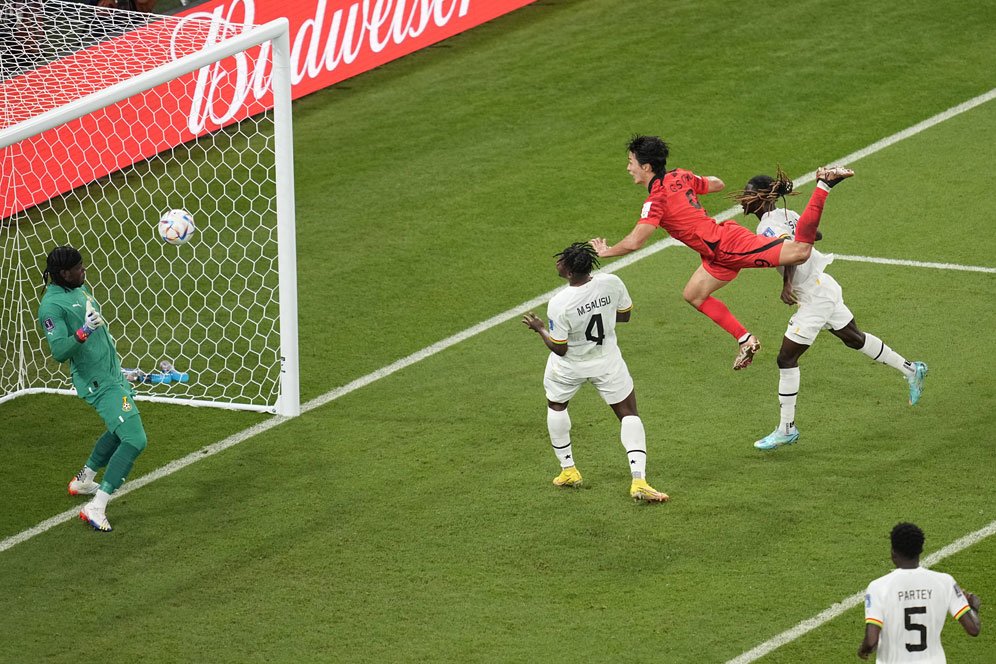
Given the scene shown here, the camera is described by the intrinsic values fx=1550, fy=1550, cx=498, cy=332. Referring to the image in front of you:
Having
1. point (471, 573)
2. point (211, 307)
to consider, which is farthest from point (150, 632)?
point (211, 307)

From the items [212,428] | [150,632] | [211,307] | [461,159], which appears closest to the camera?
[150,632]

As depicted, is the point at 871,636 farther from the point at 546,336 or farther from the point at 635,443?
the point at 546,336

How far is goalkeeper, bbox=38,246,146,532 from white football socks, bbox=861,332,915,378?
5.02 metres

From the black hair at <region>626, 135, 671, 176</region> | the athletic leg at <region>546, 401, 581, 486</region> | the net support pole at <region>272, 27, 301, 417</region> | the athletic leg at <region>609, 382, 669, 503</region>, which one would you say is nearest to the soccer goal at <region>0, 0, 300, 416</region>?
the net support pole at <region>272, 27, 301, 417</region>

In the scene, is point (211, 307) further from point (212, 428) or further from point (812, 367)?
point (812, 367)

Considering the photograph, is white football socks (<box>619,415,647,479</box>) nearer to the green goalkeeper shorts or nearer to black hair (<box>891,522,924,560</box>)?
black hair (<box>891,522,924,560</box>)

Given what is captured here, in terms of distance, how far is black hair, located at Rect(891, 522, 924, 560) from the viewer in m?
6.94

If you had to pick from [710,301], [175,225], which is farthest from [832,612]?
[175,225]

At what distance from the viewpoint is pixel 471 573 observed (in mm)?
9305

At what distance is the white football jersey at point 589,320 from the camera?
9.60 m

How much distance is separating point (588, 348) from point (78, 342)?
3190 millimetres

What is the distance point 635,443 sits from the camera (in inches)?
389

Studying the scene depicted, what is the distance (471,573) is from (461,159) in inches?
317

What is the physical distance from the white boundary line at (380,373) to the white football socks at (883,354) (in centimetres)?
301
